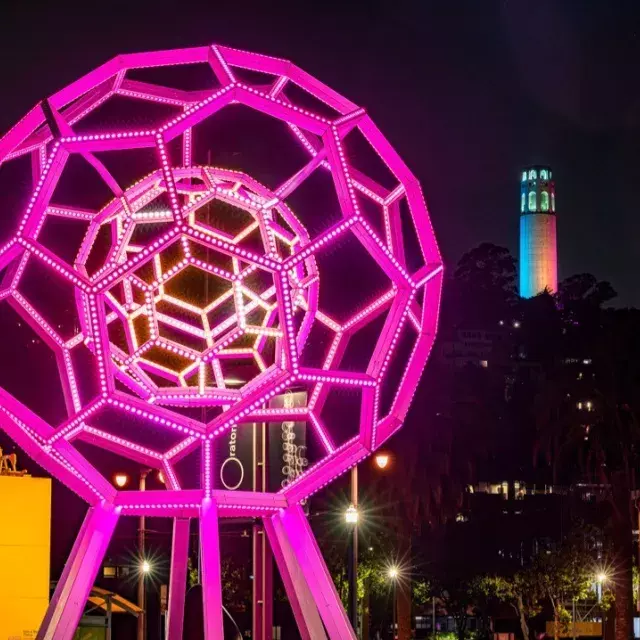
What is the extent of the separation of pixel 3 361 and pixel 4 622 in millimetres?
11110

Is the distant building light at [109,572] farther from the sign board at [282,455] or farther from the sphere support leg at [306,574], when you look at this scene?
the sphere support leg at [306,574]

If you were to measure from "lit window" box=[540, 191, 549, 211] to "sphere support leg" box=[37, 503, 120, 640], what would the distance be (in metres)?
169

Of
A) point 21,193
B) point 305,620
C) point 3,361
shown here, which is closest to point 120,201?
point 305,620

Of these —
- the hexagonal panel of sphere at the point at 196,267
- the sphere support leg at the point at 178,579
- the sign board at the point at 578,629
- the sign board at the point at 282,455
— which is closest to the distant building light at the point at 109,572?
the sign board at the point at 578,629

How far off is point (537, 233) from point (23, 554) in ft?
506

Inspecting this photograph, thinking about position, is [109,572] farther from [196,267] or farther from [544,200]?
[544,200]

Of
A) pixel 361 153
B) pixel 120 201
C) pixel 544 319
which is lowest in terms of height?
pixel 120 201

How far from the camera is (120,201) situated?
19.6m

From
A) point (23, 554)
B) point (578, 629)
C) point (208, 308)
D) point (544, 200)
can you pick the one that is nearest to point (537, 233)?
point (544, 200)

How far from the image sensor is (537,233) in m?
178

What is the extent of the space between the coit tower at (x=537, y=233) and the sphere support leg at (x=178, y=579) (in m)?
141

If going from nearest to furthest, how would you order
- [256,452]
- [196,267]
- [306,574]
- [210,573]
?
1. [210,573]
2. [306,574]
3. [196,267]
4. [256,452]

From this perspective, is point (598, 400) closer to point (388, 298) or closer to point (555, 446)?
point (555, 446)

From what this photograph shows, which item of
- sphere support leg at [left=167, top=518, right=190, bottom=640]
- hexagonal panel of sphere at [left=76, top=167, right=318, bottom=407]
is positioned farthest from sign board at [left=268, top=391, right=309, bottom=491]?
sphere support leg at [left=167, top=518, right=190, bottom=640]
